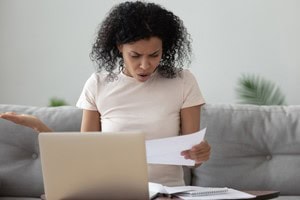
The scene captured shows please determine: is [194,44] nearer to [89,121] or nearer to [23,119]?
[89,121]

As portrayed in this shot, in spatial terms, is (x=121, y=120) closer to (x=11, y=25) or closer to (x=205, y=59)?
(x=205, y=59)

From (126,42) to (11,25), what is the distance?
1.42 meters

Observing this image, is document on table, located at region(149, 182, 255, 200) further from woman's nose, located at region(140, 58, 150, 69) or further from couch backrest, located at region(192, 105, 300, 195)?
couch backrest, located at region(192, 105, 300, 195)

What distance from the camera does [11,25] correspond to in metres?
3.04

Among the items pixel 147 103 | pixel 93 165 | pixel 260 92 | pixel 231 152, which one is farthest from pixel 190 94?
pixel 260 92

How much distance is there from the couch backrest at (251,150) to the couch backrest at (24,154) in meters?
0.59

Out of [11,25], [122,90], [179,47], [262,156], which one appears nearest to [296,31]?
[262,156]

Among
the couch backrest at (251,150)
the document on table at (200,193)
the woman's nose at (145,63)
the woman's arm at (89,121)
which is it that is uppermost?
the woman's nose at (145,63)

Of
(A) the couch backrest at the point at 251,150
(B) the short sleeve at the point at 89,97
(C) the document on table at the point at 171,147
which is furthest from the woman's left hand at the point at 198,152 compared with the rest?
(A) the couch backrest at the point at 251,150

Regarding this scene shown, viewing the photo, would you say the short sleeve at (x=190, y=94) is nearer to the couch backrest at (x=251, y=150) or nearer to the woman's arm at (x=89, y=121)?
the woman's arm at (x=89, y=121)

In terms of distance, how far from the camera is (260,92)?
9.29ft

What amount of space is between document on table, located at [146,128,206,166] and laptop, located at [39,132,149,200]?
0.18m

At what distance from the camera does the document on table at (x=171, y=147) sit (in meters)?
1.43

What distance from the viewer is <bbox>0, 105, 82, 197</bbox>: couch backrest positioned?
7.75ft
